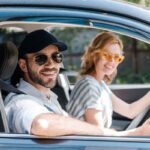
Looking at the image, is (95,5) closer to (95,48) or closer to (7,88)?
(7,88)

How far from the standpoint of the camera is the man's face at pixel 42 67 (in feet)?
10.8

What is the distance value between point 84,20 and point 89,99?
0.82m

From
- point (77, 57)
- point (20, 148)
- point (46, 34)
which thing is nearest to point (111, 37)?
point (46, 34)

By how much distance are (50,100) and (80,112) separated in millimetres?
222

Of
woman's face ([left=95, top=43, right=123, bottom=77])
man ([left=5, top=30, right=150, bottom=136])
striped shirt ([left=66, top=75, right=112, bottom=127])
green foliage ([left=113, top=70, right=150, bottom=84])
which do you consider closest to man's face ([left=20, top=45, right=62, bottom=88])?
man ([left=5, top=30, right=150, bottom=136])

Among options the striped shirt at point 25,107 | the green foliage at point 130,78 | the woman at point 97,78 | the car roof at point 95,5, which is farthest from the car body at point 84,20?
the green foliage at point 130,78

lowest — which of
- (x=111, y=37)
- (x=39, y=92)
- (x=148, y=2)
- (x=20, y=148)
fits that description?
(x=20, y=148)

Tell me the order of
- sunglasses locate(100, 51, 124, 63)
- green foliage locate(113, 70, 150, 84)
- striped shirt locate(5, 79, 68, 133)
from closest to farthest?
striped shirt locate(5, 79, 68, 133) → sunglasses locate(100, 51, 124, 63) → green foliage locate(113, 70, 150, 84)

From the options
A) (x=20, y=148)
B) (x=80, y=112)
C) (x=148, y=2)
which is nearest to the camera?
(x=20, y=148)

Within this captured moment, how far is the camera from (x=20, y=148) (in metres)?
2.76

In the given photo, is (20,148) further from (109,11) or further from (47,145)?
(109,11)

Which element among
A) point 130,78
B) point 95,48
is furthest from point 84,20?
point 130,78

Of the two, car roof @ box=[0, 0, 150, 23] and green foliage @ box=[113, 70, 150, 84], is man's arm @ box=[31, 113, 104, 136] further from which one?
green foliage @ box=[113, 70, 150, 84]

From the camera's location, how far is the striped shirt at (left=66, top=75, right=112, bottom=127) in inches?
140
